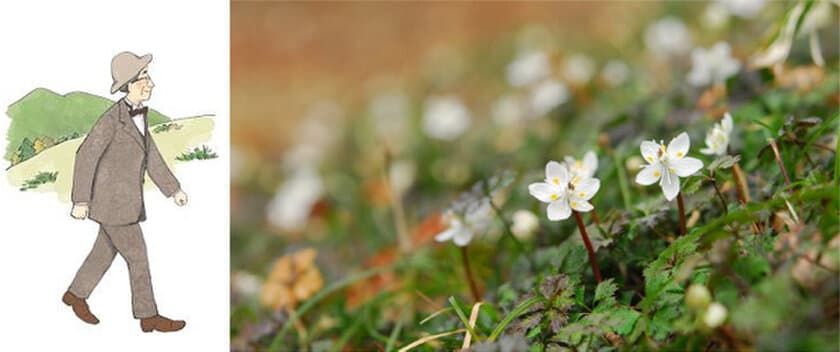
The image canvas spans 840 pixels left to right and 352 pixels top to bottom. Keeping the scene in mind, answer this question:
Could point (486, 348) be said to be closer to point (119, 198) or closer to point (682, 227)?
point (682, 227)

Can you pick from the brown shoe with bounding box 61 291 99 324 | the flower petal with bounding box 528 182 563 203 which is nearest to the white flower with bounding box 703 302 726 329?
the flower petal with bounding box 528 182 563 203

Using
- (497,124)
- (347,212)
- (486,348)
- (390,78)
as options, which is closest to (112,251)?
(486,348)

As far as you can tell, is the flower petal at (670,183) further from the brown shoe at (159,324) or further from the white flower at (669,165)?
the brown shoe at (159,324)

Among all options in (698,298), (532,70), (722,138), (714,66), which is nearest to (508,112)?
(532,70)

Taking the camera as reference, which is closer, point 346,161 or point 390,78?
point 346,161

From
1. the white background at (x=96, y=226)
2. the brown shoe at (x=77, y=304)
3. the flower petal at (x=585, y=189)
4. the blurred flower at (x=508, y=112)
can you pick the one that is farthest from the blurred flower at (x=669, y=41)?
the brown shoe at (x=77, y=304)

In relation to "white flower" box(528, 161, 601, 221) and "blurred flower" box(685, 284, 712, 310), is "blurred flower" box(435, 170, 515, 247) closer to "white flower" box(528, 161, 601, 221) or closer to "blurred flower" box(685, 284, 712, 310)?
"white flower" box(528, 161, 601, 221)
